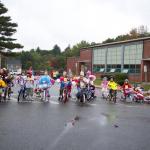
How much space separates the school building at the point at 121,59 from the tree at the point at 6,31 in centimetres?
1276

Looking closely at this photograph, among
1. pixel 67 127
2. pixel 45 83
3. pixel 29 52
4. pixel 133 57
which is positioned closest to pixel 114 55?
pixel 133 57

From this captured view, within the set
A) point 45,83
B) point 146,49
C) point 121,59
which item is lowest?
point 45,83

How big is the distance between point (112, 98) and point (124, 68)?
40.2 metres

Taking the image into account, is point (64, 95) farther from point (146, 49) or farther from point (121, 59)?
point (121, 59)

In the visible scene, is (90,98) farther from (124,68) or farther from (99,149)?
(124,68)

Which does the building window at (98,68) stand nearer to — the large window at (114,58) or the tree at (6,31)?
the large window at (114,58)

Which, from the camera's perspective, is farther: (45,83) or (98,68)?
(98,68)

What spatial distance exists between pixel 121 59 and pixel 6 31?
748 inches

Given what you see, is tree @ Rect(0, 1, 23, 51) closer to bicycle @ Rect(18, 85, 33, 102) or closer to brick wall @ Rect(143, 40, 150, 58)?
brick wall @ Rect(143, 40, 150, 58)

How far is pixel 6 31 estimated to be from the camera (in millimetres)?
65688

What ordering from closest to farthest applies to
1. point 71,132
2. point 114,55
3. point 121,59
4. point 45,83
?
point 71,132
point 45,83
point 121,59
point 114,55

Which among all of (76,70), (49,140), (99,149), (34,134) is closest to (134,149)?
(99,149)

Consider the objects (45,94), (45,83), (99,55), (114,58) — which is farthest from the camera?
(99,55)

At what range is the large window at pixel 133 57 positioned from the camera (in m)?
59.9
